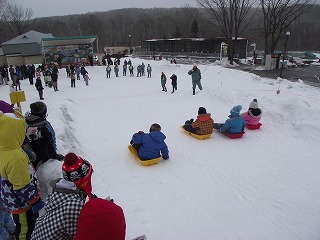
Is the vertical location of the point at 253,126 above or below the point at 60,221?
below

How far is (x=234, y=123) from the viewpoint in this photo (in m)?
8.12

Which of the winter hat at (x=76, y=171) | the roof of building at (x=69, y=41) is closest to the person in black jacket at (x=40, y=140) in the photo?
the winter hat at (x=76, y=171)

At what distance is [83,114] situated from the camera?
1209 centimetres

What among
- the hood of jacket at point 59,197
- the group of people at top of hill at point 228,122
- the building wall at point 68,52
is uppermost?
the building wall at point 68,52

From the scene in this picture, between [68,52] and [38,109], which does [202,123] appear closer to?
[38,109]

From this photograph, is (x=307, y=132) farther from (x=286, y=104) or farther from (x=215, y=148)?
(x=215, y=148)

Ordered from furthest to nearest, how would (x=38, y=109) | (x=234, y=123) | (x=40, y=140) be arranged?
(x=234, y=123) < (x=38, y=109) < (x=40, y=140)

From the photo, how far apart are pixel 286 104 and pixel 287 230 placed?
6.50m

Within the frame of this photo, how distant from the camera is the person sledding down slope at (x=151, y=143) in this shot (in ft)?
21.2

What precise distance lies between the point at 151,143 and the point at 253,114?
4.17 metres

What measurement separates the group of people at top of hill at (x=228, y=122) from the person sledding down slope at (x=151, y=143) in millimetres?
1930

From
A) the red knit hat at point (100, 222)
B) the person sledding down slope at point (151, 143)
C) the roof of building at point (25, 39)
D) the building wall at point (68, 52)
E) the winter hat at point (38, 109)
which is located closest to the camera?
the red knit hat at point (100, 222)

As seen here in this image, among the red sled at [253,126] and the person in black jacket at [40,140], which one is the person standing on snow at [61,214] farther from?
the red sled at [253,126]

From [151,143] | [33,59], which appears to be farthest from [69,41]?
[151,143]
